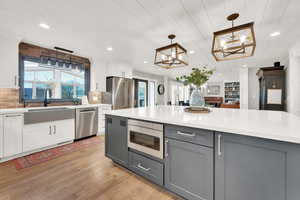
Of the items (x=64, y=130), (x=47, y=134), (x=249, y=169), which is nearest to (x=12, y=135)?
(x=47, y=134)

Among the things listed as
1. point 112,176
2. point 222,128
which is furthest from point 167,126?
point 112,176

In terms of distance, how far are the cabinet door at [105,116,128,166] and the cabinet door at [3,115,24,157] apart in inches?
67.1

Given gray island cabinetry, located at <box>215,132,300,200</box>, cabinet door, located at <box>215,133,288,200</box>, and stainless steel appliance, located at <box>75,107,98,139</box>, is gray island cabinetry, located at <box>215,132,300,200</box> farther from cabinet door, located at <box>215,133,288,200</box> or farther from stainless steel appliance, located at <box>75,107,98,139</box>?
stainless steel appliance, located at <box>75,107,98,139</box>

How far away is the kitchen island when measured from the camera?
92cm

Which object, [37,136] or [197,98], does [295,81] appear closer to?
[197,98]

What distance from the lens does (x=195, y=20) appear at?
86.1 inches

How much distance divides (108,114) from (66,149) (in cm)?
160

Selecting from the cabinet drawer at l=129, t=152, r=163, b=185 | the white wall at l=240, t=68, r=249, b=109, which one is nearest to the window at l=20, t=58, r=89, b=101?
the cabinet drawer at l=129, t=152, r=163, b=185

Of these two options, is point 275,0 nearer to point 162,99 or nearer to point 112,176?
point 112,176

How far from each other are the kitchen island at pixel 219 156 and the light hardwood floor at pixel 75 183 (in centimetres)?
17

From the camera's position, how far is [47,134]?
279 cm

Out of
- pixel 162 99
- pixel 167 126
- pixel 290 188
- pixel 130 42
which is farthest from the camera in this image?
pixel 162 99

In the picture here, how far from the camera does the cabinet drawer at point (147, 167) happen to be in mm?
1548

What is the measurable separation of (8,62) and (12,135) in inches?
57.4
